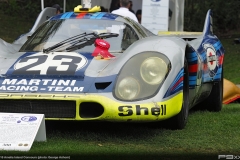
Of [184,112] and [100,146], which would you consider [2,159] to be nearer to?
[100,146]

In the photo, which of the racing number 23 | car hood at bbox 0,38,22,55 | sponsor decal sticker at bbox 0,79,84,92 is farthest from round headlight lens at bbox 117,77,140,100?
car hood at bbox 0,38,22,55

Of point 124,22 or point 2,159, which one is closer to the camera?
point 2,159

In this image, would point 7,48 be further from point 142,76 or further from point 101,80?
point 142,76

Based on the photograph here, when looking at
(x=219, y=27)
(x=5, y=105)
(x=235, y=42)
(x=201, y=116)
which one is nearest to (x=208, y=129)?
(x=201, y=116)

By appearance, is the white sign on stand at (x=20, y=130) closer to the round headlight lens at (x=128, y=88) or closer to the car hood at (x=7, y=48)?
the round headlight lens at (x=128, y=88)

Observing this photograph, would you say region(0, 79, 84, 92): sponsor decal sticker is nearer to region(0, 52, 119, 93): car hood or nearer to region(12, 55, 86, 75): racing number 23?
region(0, 52, 119, 93): car hood

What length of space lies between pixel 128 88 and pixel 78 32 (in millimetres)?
1523

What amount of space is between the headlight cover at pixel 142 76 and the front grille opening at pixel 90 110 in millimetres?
172

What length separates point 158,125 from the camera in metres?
5.64

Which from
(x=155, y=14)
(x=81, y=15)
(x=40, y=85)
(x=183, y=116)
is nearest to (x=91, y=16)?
(x=81, y=15)

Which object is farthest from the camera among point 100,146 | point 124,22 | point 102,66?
point 124,22

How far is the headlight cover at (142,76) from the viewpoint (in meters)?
4.88

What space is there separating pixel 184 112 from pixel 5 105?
168 centimetres

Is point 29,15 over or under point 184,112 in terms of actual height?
under
